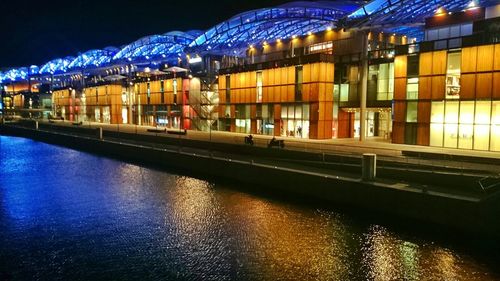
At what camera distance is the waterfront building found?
33438 mm

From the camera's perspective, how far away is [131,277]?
13.9m

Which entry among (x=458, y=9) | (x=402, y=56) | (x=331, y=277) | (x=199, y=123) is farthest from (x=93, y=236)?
(x=199, y=123)

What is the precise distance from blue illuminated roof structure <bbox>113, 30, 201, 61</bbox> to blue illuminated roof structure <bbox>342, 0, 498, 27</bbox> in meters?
43.1

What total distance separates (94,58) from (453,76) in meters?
99.9

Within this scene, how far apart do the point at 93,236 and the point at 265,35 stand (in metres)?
47.2

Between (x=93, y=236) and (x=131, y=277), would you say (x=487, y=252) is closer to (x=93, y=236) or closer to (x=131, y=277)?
(x=131, y=277)

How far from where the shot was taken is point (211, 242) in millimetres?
17328

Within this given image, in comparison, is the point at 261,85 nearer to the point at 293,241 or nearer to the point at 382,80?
the point at 382,80

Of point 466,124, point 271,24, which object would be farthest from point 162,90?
point 466,124

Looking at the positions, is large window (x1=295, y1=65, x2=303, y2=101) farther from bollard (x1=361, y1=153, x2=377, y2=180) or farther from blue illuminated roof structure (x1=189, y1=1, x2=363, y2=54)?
bollard (x1=361, y1=153, x2=377, y2=180)

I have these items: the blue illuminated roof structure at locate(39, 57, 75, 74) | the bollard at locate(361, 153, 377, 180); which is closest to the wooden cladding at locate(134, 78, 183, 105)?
the bollard at locate(361, 153, 377, 180)

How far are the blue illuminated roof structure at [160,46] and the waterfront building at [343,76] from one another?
34 centimetres

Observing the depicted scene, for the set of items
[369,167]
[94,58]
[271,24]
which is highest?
[94,58]

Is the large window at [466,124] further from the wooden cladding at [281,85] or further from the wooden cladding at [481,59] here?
the wooden cladding at [281,85]
